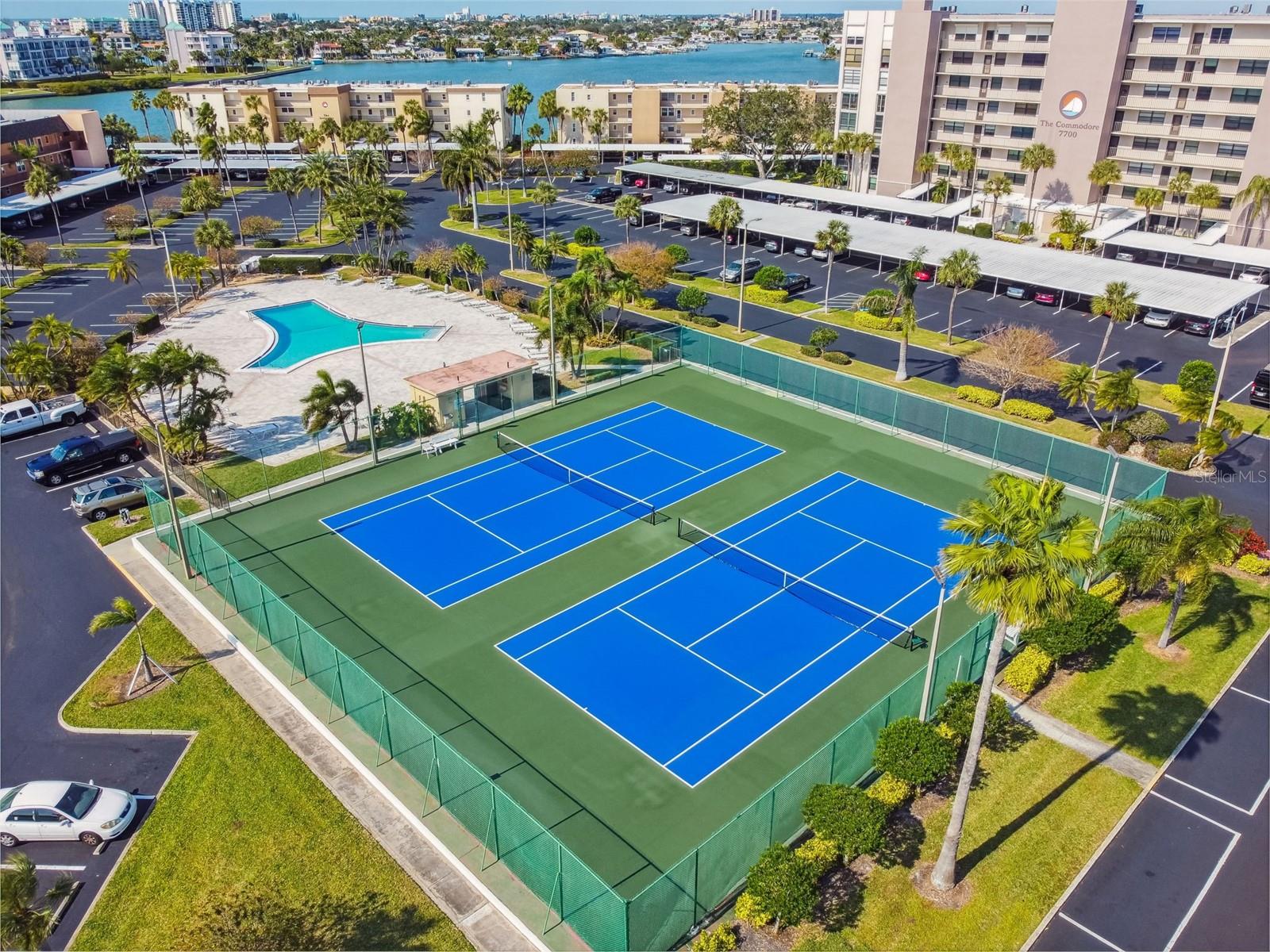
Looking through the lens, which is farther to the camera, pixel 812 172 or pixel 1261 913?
pixel 812 172

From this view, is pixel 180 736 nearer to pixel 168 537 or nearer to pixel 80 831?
pixel 80 831

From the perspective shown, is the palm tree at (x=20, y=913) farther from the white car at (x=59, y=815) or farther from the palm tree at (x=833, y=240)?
the palm tree at (x=833, y=240)

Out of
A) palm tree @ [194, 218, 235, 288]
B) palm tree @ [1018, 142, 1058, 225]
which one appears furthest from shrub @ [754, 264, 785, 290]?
palm tree @ [194, 218, 235, 288]

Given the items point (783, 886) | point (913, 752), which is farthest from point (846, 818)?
point (913, 752)

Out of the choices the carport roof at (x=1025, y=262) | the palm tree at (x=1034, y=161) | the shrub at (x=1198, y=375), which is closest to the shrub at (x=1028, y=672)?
the shrub at (x=1198, y=375)

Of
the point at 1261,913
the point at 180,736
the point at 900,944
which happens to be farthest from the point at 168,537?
the point at 1261,913

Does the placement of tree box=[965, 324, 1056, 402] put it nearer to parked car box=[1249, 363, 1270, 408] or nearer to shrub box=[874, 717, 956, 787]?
parked car box=[1249, 363, 1270, 408]

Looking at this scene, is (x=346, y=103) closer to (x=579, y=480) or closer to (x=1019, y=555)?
(x=579, y=480)
